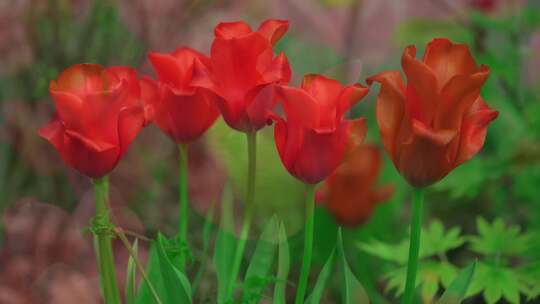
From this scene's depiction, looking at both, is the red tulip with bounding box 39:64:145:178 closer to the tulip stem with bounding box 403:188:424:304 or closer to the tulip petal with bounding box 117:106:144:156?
the tulip petal with bounding box 117:106:144:156

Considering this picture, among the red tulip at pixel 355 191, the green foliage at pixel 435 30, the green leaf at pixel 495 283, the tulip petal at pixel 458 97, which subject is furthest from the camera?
the green foliage at pixel 435 30

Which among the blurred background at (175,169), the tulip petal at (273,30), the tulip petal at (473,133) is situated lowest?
the blurred background at (175,169)

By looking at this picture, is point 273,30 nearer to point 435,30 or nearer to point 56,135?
point 56,135

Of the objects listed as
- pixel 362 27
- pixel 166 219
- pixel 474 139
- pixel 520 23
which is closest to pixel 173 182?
pixel 166 219

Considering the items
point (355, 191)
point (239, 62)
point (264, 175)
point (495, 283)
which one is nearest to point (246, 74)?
point (239, 62)

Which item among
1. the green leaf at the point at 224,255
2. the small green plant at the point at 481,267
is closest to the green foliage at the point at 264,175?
the small green plant at the point at 481,267

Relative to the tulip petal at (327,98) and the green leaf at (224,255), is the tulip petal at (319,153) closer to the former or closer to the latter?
the tulip petal at (327,98)

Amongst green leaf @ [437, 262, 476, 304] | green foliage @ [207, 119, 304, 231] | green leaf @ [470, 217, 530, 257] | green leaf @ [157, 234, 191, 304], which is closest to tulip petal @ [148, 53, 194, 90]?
green leaf @ [157, 234, 191, 304]
